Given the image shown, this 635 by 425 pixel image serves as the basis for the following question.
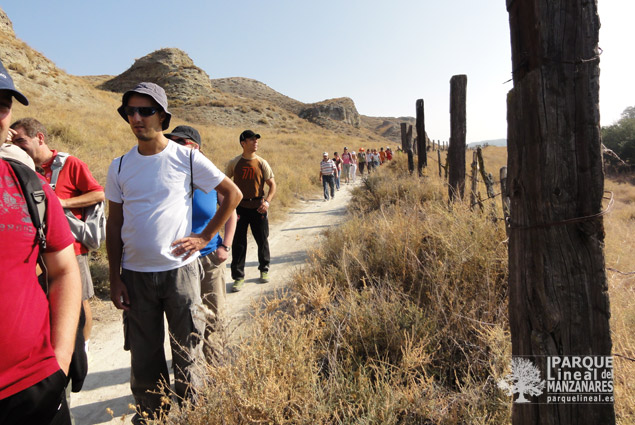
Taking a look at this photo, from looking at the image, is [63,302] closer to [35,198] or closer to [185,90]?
[35,198]

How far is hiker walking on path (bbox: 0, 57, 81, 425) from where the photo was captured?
3.59 ft

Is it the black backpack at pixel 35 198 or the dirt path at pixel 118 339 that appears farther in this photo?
the dirt path at pixel 118 339

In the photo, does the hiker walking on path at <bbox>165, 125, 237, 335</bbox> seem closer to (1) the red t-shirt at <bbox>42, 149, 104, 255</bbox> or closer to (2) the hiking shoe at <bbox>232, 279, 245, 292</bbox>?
(1) the red t-shirt at <bbox>42, 149, 104, 255</bbox>

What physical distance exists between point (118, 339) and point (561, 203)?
14.1 ft

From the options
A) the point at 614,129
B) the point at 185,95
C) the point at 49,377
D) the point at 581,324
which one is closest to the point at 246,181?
the point at 49,377

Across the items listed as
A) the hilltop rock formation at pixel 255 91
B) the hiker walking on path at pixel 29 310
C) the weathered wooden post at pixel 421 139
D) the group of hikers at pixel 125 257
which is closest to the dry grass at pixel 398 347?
the group of hikers at pixel 125 257

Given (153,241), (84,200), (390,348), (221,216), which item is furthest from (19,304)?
(390,348)

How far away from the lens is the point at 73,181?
9.10ft

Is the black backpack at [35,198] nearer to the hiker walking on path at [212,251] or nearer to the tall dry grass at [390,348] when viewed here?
the tall dry grass at [390,348]

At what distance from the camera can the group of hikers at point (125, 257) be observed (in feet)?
3.74

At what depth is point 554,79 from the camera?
1.26 metres

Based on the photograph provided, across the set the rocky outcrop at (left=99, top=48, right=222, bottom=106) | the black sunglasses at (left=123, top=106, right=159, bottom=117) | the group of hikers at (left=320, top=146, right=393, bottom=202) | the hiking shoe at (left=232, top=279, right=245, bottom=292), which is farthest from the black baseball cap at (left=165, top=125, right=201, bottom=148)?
the rocky outcrop at (left=99, top=48, right=222, bottom=106)
